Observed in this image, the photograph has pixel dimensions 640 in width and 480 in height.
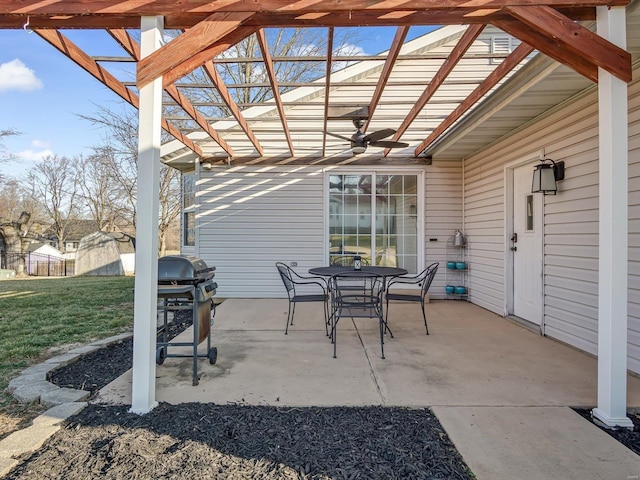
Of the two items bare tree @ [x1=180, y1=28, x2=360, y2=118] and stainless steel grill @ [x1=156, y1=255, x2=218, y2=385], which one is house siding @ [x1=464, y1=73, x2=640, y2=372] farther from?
bare tree @ [x1=180, y1=28, x2=360, y2=118]

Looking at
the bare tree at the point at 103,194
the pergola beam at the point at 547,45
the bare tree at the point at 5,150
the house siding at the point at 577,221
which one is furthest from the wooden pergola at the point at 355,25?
the bare tree at the point at 5,150

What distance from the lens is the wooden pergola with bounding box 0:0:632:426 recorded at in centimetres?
210

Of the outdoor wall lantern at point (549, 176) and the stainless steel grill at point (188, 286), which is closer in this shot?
the stainless steel grill at point (188, 286)

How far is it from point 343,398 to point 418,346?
1.49 metres

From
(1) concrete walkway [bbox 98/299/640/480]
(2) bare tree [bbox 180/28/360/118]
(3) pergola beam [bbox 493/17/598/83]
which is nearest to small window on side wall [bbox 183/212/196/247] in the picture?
(2) bare tree [bbox 180/28/360/118]

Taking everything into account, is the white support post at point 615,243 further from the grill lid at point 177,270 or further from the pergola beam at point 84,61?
the pergola beam at point 84,61

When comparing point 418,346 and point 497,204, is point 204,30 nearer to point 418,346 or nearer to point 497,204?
point 418,346

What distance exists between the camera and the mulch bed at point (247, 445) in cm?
163

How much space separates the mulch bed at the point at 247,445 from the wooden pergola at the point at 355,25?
29 centimetres

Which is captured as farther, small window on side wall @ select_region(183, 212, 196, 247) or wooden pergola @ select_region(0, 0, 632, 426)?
small window on side wall @ select_region(183, 212, 196, 247)

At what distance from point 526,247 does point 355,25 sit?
144 inches

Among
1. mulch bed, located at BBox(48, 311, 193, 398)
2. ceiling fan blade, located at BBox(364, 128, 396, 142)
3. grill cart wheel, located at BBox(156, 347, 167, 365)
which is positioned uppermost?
ceiling fan blade, located at BBox(364, 128, 396, 142)

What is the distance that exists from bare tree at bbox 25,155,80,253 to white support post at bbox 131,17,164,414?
2073 centimetres

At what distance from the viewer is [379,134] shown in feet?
14.1
